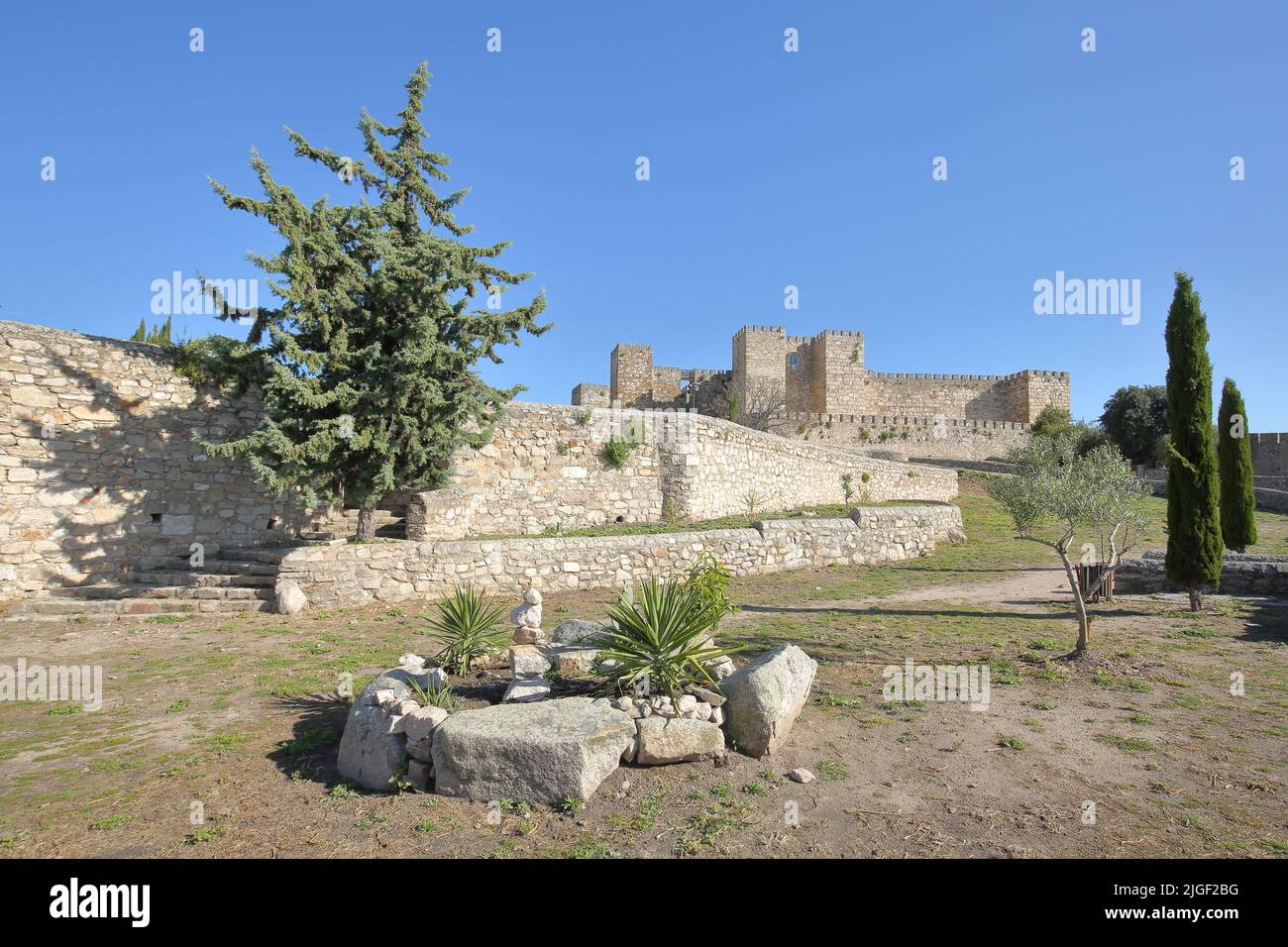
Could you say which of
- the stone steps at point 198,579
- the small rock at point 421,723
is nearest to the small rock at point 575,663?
the small rock at point 421,723

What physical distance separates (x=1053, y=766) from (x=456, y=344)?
1165cm

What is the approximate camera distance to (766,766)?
5.16 m

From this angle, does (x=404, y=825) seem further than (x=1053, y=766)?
No

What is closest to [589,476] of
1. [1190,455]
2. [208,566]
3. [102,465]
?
[208,566]

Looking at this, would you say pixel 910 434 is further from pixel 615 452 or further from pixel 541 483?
pixel 541 483

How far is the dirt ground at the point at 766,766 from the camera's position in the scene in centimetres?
410

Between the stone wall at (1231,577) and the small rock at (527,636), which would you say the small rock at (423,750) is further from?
the stone wall at (1231,577)

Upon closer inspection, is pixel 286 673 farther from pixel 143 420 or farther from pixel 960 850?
pixel 143 420

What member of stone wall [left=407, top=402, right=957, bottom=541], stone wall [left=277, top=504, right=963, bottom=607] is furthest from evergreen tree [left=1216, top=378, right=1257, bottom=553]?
stone wall [left=407, top=402, right=957, bottom=541]

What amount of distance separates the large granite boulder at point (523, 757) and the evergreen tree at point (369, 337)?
25.5 ft

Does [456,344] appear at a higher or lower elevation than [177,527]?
higher

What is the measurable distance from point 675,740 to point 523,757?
1281 mm
